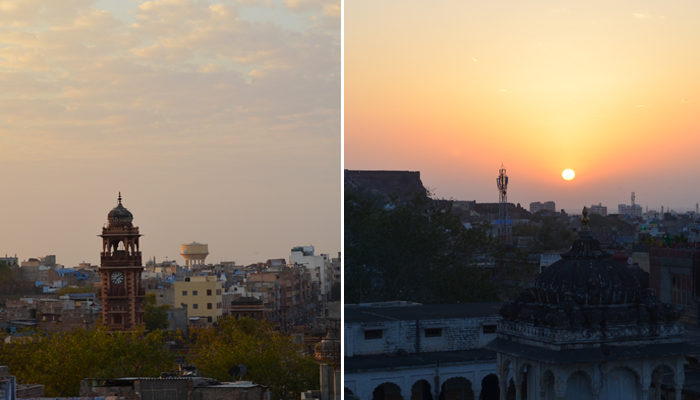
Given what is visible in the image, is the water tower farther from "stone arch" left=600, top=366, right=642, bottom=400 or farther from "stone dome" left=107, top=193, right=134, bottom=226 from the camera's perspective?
"stone arch" left=600, top=366, right=642, bottom=400

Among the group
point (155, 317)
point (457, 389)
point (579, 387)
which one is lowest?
point (155, 317)

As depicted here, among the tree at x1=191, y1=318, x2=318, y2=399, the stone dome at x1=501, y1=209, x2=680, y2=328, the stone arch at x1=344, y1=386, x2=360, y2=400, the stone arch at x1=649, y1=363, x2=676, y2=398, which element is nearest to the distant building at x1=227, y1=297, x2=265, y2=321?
the tree at x1=191, y1=318, x2=318, y2=399

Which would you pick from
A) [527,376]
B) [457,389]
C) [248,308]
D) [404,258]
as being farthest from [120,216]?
[527,376]

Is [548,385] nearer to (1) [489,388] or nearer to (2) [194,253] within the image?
(1) [489,388]

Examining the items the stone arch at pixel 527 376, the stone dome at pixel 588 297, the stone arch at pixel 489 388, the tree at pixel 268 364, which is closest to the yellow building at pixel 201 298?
the tree at pixel 268 364

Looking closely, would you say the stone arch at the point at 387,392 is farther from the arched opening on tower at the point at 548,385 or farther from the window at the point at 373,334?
the arched opening on tower at the point at 548,385

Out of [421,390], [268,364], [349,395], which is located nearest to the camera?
[349,395]

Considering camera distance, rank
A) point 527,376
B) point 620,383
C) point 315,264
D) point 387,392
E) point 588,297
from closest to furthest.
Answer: point 620,383 → point 588,297 → point 527,376 → point 387,392 → point 315,264
